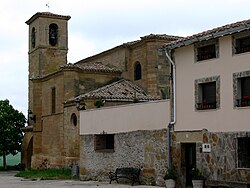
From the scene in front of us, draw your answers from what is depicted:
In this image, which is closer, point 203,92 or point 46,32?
point 203,92

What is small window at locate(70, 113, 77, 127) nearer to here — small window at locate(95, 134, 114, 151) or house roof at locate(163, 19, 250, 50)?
small window at locate(95, 134, 114, 151)

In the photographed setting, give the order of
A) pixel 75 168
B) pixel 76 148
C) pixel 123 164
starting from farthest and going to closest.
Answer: pixel 76 148, pixel 75 168, pixel 123 164

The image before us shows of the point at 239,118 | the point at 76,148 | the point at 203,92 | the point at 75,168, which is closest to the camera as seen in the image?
the point at 239,118

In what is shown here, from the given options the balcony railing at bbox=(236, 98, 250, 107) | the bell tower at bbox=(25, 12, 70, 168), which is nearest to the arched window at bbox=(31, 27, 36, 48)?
the bell tower at bbox=(25, 12, 70, 168)

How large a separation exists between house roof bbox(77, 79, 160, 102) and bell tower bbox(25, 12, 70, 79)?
35.6 feet

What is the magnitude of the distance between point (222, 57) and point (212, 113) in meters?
2.26

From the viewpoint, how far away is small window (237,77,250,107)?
64.8 feet

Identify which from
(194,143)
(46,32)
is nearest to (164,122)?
(194,143)

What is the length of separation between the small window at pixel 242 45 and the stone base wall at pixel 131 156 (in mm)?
5258

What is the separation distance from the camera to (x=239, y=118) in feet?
65.1

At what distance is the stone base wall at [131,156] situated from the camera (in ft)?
77.2

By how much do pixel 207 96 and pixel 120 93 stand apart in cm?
1200

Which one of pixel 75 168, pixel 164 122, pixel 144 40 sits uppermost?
pixel 144 40

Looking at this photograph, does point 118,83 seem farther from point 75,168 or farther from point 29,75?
point 29,75
